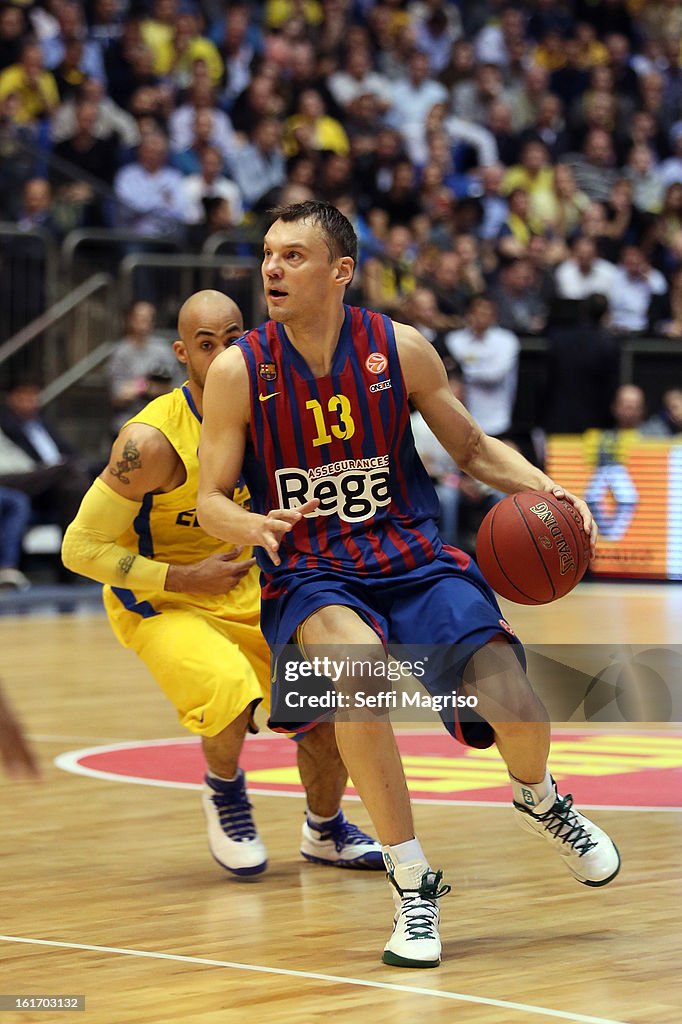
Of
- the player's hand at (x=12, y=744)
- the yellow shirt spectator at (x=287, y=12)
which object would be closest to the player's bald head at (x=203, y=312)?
the player's hand at (x=12, y=744)

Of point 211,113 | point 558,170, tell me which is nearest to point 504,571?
point 211,113

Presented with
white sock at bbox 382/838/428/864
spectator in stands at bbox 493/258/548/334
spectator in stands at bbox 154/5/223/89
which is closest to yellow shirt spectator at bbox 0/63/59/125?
spectator in stands at bbox 154/5/223/89

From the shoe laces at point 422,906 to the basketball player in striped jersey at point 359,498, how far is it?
67mm

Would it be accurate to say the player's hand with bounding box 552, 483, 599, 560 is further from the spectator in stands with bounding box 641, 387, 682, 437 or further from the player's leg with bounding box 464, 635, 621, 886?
the spectator in stands with bounding box 641, 387, 682, 437

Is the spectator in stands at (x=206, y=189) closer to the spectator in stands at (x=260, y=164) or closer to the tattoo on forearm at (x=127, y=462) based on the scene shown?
the spectator in stands at (x=260, y=164)

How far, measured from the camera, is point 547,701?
8.20m

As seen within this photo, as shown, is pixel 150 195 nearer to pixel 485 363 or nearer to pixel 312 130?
pixel 312 130

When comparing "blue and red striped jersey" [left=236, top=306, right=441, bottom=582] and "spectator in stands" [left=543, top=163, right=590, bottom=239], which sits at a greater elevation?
"spectator in stands" [left=543, top=163, right=590, bottom=239]

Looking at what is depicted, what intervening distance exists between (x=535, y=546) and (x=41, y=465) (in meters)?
9.98

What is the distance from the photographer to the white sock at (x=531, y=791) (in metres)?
4.55

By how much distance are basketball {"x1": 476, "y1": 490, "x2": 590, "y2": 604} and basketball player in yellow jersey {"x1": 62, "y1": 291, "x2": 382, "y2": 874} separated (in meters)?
0.91

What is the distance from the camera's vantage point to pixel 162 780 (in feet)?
22.9

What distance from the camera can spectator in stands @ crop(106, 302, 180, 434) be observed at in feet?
47.4

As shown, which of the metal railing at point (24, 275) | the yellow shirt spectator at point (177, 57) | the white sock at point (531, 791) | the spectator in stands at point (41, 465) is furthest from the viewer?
the yellow shirt spectator at point (177, 57)
